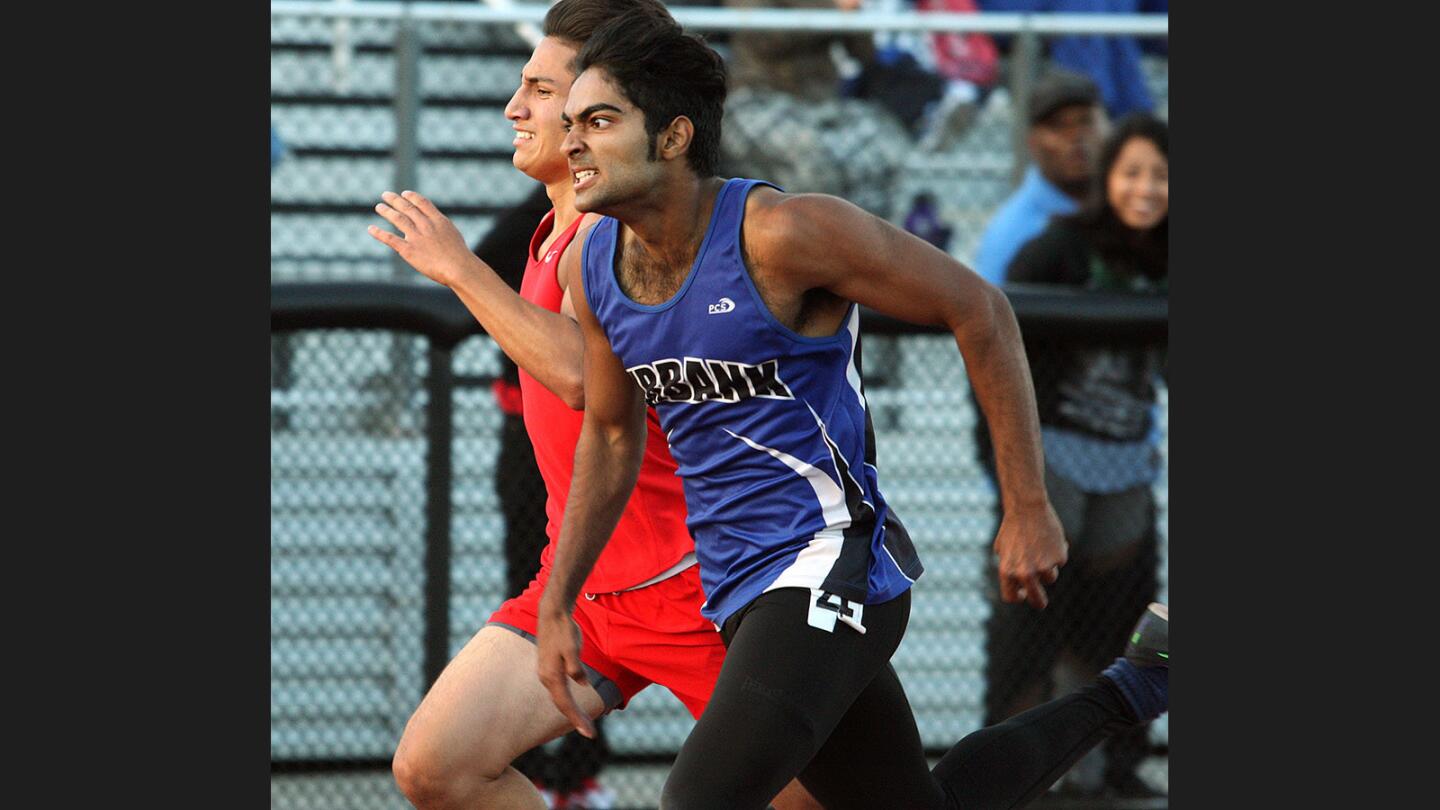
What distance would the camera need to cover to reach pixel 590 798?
653 centimetres

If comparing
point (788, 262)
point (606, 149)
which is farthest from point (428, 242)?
point (788, 262)

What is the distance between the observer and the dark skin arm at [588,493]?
412cm

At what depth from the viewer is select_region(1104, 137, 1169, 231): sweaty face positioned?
6.47m

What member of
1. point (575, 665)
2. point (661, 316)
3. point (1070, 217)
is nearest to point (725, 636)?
point (575, 665)

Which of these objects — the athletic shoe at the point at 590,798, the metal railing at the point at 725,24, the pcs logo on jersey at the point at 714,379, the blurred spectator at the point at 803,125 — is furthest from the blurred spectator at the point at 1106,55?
the pcs logo on jersey at the point at 714,379

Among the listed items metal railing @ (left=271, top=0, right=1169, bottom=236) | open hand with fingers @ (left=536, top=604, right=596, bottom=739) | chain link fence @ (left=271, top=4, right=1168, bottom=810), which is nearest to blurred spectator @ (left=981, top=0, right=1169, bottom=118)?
metal railing @ (left=271, top=0, right=1169, bottom=236)

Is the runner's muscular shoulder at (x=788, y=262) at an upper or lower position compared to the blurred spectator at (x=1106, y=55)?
lower

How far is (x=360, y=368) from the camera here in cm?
656

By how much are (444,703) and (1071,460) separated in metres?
3.02

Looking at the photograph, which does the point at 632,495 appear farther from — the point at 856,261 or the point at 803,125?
the point at 803,125

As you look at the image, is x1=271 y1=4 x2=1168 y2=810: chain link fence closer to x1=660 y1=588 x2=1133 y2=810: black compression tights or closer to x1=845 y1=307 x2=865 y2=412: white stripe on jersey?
x1=660 y1=588 x2=1133 y2=810: black compression tights

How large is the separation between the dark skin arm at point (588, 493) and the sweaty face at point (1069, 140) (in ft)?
10.9

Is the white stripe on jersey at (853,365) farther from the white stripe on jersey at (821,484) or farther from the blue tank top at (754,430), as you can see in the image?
the white stripe on jersey at (821,484)

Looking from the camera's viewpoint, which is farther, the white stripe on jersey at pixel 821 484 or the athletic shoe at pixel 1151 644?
the athletic shoe at pixel 1151 644
